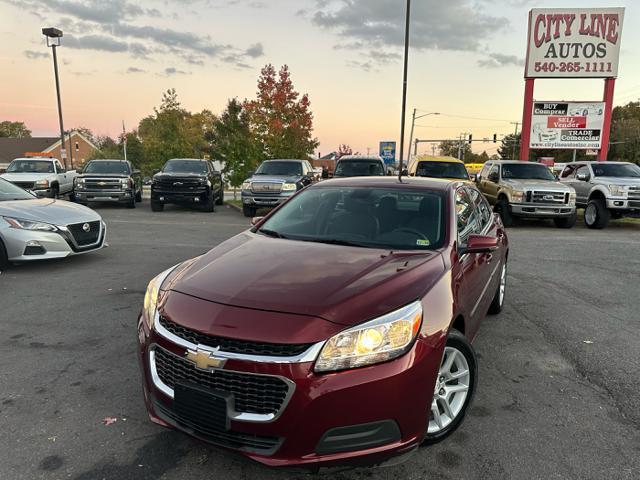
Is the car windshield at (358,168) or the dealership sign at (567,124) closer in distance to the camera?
the car windshield at (358,168)

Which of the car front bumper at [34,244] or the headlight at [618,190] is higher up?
the headlight at [618,190]

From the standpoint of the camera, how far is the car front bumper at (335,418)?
2182 millimetres

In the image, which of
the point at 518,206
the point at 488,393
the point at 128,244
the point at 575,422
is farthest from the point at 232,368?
the point at 518,206

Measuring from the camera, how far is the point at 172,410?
2484 mm

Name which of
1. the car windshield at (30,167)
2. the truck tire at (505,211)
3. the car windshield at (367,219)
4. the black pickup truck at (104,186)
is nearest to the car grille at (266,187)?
the black pickup truck at (104,186)

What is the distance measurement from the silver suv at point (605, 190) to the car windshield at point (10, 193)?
45.8 feet

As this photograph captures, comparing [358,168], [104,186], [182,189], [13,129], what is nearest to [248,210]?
[182,189]

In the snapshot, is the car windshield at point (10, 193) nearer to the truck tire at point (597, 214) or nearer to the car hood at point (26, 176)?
the car hood at point (26, 176)

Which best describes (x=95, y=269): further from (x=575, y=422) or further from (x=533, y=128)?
(x=533, y=128)

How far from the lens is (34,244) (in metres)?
6.74

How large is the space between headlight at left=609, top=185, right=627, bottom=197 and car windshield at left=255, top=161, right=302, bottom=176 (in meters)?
9.14

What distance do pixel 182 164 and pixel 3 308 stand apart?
12.4 meters

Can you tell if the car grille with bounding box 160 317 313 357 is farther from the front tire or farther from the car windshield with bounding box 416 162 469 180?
the car windshield with bounding box 416 162 469 180

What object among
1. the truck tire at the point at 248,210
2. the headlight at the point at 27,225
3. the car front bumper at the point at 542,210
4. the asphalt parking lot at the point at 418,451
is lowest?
the truck tire at the point at 248,210
